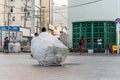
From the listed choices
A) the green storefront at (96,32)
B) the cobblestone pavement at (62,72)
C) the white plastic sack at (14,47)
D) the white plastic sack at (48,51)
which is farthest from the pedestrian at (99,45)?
the white plastic sack at (48,51)

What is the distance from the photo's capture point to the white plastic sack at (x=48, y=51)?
1881 centimetres

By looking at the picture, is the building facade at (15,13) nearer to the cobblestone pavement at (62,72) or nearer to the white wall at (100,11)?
the white wall at (100,11)

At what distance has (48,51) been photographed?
61.7 ft

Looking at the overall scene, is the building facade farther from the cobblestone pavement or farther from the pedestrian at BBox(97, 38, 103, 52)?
the cobblestone pavement

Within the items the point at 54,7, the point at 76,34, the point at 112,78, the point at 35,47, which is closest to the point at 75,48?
the point at 76,34

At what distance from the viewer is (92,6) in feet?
145

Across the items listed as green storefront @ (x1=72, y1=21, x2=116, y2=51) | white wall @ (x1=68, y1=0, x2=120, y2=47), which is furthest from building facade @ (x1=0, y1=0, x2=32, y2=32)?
green storefront @ (x1=72, y1=21, x2=116, y2=51)

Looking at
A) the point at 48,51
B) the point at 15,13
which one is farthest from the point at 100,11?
the point at 15,13

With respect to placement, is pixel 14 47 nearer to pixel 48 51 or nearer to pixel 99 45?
pixel 99 45

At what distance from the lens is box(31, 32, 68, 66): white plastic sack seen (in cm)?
1881

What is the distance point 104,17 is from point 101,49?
131 inches

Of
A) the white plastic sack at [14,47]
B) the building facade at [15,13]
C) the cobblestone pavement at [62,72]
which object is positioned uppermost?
the building facade at [15,13]

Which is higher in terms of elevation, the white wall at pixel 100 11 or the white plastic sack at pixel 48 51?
the white wall at pixel 100 11

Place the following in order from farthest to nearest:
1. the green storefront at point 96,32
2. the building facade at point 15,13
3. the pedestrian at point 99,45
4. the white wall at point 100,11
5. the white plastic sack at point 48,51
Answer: the building facade at point 15,13 → the white wall at point 100,11 → the green storefront at point 96,32 → the pedestrian at point 99,45 → the white plastic sack at point 48,51
